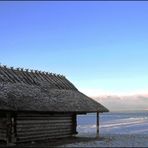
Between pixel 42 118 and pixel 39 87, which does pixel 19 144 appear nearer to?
pixel 42 118

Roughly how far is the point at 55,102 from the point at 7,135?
495 centimetres

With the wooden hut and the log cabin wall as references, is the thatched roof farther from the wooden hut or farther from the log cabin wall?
the log cabin wall

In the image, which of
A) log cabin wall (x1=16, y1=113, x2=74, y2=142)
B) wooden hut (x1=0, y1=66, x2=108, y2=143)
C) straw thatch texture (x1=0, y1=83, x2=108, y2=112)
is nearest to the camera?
straw thatch texture (x1=0, y1=83, x2=108, y2=112)

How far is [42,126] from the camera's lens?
31.6 meters

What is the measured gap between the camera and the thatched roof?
28.7 meters

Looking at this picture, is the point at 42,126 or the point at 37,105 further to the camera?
the point at 42,126

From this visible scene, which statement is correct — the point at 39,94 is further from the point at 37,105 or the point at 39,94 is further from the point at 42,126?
the point at 37,105

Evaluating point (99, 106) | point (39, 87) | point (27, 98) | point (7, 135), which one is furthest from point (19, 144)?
point (99, 106)

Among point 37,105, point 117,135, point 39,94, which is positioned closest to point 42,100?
point 39,94

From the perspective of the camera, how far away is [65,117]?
3462cm

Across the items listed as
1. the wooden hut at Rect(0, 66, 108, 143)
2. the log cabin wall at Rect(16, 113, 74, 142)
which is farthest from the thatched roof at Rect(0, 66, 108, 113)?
the log cabin wall at Rect(16, 113, 74, 142)

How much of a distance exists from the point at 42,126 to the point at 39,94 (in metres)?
Result: 2.26

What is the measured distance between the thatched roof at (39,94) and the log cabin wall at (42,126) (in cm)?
113

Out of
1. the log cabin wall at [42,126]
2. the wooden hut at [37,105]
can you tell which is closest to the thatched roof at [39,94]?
the wooden hut at [37,105]
